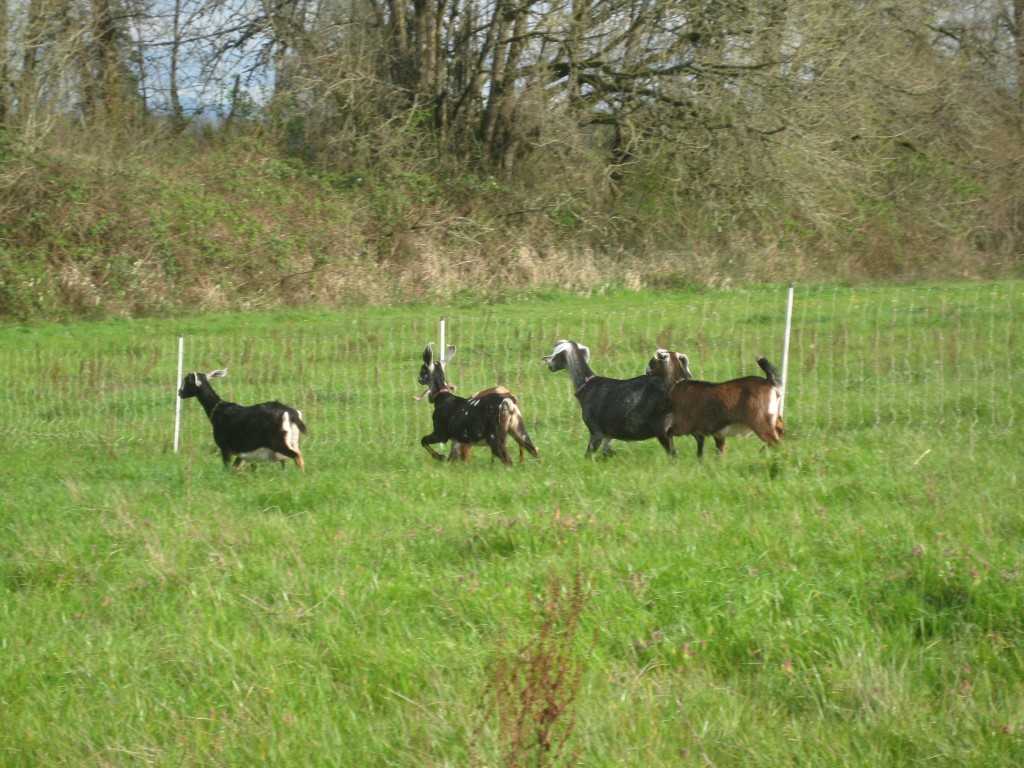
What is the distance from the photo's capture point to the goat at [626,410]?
1014 cm

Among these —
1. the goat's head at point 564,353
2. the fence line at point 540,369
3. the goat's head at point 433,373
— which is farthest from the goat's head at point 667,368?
the goat's head at point 433,373

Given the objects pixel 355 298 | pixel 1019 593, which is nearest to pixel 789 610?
pixel 1019 593

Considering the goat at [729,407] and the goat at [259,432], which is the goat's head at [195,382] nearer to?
the goat at [259,432]

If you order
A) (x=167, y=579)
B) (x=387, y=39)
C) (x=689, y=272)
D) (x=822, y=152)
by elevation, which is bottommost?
(x=167, y=579)

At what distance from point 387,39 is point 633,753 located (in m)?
26.8

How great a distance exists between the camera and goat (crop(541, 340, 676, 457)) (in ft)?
33.3

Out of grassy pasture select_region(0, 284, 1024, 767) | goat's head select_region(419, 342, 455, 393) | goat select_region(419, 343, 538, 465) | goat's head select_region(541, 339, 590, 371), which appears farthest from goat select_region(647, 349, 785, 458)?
goat's head select_region(419, 342, 455, 393)

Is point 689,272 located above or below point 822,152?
below

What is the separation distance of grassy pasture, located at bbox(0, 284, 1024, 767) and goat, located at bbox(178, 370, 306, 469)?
584mm

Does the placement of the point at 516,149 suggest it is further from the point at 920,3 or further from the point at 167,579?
the point at 167,579

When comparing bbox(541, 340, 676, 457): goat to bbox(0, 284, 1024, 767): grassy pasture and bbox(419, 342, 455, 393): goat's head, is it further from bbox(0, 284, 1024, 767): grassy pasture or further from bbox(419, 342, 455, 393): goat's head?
bbox(419, 342, 455, 393): goat's head

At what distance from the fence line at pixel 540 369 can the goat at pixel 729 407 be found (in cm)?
141

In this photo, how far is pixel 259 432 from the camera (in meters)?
10.8

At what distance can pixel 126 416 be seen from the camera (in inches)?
550
